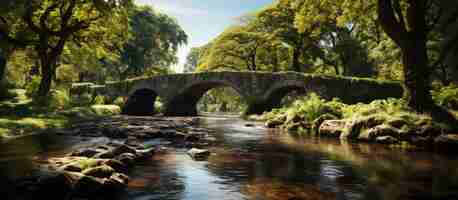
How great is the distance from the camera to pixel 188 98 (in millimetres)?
47562

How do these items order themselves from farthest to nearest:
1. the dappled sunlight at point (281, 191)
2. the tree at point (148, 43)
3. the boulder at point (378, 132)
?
the tree at point (148, 43)
the boulder at point (378, 132)
the dappled sunlight at point (281, 191)

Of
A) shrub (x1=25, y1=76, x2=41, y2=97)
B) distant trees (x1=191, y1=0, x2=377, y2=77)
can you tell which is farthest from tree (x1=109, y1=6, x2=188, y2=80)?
shrub (x1=25, y1=76, x2=41, y2=97)

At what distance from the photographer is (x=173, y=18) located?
244 ft

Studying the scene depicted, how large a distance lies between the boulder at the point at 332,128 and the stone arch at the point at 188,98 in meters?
19.9

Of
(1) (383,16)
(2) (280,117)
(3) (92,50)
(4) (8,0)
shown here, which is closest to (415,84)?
(1) (383,16)

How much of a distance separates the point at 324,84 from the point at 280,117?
20.6 feet

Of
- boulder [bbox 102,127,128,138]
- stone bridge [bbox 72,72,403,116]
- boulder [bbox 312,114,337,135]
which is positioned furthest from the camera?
stone bridge [bbox 72,72,403,116]

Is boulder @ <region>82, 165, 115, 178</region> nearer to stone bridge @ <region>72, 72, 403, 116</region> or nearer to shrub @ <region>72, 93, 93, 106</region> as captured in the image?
stone bridge @ <region>72, 72, 403, 116</region>

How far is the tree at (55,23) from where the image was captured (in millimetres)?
26158

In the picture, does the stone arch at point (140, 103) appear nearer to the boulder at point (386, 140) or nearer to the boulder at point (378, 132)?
the boulder at point (378, 132)

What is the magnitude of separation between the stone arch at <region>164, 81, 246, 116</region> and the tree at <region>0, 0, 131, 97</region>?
13480mm

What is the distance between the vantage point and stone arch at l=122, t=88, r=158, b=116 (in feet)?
154

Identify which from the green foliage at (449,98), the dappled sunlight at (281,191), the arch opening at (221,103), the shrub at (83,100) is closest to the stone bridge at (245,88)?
the shrub at (83,100)

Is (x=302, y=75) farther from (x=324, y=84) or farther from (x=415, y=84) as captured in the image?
(x=415, y=84)
